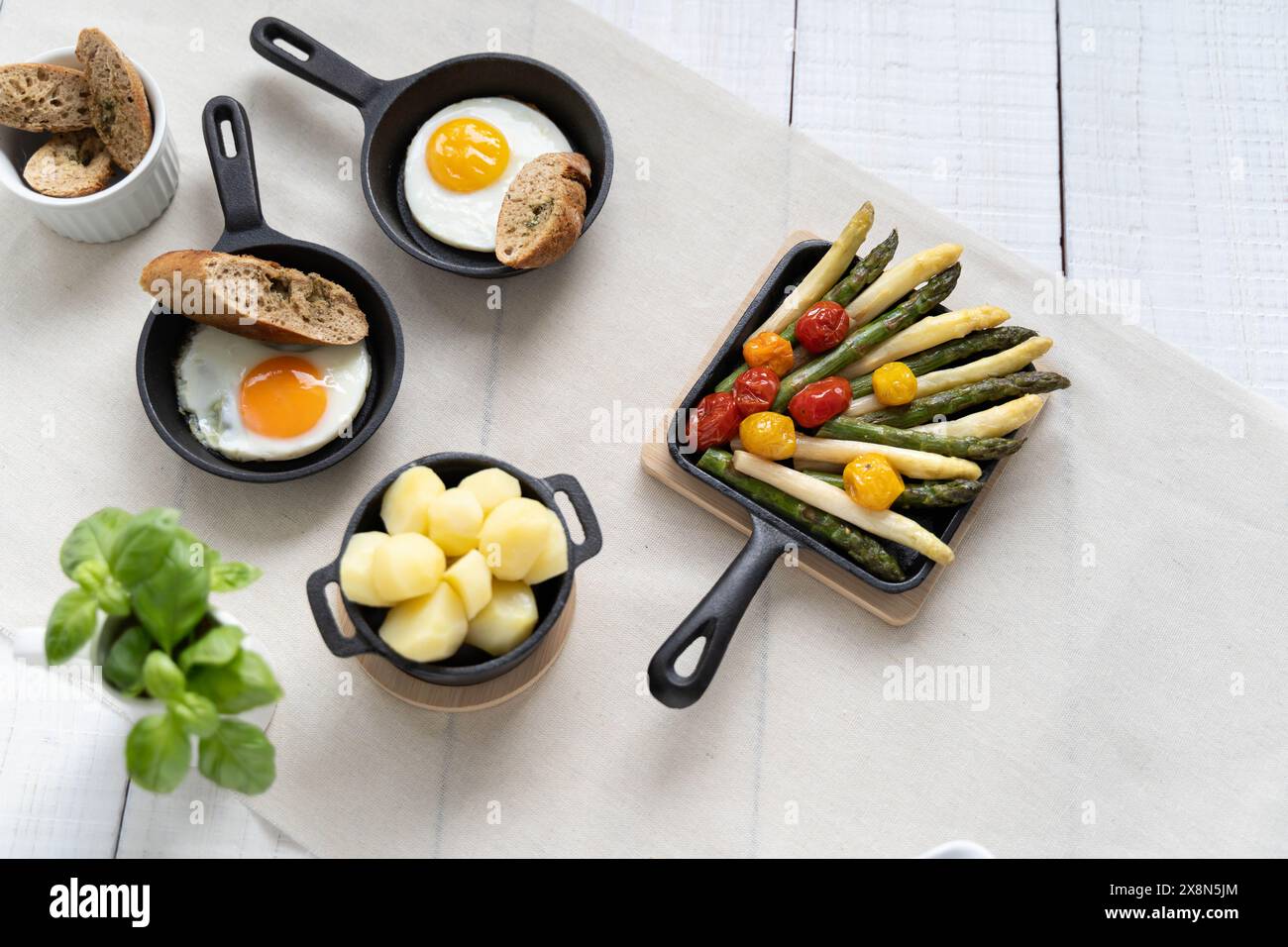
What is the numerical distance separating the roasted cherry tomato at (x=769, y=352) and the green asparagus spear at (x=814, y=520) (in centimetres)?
25

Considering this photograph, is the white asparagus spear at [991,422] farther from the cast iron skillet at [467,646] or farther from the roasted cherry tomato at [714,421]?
the cast iron skillet at [467,646]

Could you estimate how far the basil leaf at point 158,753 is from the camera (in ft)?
6.96

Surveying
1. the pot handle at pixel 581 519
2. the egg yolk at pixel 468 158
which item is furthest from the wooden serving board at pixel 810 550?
the egg yolk at pixel 468 158

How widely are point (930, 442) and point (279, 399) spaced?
1.63 meters

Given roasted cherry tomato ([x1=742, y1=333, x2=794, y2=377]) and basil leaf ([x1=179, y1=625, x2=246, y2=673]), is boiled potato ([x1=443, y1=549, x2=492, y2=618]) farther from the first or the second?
roasted cherry tomato ([x1=742, y1=333, x2=794, y2=377])

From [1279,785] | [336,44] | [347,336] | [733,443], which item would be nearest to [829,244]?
[733,443]

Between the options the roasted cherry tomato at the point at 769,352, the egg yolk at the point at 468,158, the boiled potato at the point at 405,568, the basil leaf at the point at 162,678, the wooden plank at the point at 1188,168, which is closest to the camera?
the basil leaf at the point at 162,678

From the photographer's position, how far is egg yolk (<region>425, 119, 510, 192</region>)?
119 inches

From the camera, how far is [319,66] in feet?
10.1

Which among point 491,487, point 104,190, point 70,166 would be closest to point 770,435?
point 491,487

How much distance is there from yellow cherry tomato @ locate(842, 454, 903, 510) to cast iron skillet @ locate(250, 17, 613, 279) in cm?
98

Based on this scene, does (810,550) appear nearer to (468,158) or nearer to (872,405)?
(872,405)

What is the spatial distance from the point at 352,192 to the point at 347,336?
1.87 feet
